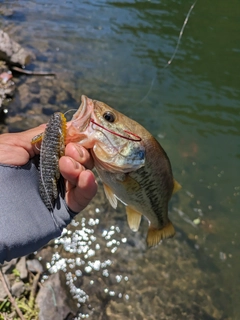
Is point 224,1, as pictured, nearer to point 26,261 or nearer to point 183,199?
point 183,199

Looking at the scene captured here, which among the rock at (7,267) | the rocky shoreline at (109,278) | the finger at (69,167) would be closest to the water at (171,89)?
the rocky shoreline at (109,278)

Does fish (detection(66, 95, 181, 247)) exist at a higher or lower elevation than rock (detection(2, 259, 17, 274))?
higher

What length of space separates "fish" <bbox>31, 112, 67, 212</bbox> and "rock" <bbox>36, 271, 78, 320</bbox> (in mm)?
2306

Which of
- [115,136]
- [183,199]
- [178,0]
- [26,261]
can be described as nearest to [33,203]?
[115,136]

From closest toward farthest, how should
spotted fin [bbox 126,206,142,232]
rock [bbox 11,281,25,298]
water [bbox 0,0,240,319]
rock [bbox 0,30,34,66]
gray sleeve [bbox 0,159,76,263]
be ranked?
gray sleeve [bbox 0,159,76,263], spotted fin [bbox 126,206,142,232], rock [bbox 11,281,25,298], water [bbox 0,0,240,319], rock [bbox 0,30,34,66]

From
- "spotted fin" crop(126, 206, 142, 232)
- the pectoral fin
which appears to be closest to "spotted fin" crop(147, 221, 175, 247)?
"spotted fin" crop(126, 206, 142, 232)

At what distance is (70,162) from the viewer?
93.5 inches

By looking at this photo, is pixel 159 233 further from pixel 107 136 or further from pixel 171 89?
pixel 171 89

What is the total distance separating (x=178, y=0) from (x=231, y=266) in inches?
410

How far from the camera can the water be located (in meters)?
5.94

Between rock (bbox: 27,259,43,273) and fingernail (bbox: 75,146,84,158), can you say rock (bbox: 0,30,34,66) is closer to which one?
rock (bbox: 27,259,43,273)

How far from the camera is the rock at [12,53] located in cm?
895

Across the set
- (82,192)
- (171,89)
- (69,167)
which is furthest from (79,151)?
(171,89)

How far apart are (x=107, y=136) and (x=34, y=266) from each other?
304 cm
